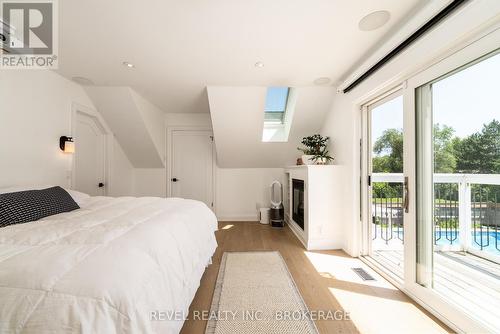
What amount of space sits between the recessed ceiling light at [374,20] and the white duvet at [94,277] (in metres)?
2.14

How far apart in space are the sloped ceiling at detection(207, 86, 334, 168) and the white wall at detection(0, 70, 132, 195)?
1.93 metres

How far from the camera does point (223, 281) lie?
6.18ft

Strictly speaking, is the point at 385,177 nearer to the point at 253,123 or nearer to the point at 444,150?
the point at 444,150

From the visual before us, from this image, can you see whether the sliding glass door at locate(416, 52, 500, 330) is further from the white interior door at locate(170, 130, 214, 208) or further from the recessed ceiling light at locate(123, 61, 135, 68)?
the white interior door at locate(170, 130, 214, 208)

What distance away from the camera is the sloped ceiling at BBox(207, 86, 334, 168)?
2988mm

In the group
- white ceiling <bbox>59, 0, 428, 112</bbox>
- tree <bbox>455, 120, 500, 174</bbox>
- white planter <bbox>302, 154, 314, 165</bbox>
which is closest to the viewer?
tree <bbox>455, 120, 500, 174</bbox>

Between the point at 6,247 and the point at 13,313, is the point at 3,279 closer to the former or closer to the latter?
the point at 13,313

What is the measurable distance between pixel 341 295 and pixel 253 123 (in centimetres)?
256

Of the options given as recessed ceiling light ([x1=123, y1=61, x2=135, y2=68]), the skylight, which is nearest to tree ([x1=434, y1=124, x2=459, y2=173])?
the skylight

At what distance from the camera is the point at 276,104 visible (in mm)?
3699

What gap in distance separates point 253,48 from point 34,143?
106 inches

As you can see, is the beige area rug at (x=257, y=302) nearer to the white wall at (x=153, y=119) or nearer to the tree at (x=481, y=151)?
the tree at (x=481, y=151)

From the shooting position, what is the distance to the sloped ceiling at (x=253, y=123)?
118 inches

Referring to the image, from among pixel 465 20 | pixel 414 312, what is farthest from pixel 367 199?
pixel 465 20
